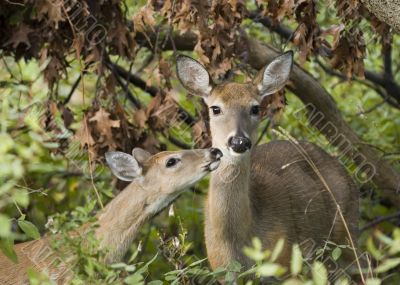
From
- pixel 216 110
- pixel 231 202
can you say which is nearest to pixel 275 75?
pixel 216 110

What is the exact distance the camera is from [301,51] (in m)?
6.41

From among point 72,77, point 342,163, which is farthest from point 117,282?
point 72,77

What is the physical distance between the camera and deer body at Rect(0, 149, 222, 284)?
567cm

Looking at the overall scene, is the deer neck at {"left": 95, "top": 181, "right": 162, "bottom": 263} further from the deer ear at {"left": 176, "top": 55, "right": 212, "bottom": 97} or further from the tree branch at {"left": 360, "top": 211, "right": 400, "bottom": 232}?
the tree branch at {"left": 360, "top": 211, "right": 400, "bottom": 232}

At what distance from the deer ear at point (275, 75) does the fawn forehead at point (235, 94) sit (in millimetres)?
71

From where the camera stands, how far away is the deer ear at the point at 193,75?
6543 millimetres

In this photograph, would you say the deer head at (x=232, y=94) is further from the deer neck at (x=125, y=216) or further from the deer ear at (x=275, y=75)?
the deer neck at (x=125, y=216)

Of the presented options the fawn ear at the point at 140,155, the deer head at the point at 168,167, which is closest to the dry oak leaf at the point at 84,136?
the fawn ear at the point at 140,155

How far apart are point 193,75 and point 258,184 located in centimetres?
94

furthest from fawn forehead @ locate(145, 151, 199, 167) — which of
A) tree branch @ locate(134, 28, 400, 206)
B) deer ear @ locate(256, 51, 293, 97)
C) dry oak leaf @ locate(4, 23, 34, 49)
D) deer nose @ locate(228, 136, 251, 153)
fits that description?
tree branch @ locate(134, 28, 400, 206)

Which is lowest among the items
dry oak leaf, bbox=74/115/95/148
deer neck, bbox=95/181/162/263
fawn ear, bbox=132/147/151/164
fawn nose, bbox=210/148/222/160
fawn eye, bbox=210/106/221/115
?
dry oak leaf, bbox=74/115/95/148

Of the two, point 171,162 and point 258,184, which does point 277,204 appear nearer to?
point 258,184

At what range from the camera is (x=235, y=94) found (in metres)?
6.54

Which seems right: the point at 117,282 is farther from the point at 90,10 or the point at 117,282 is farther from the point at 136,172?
the point at 90,10
